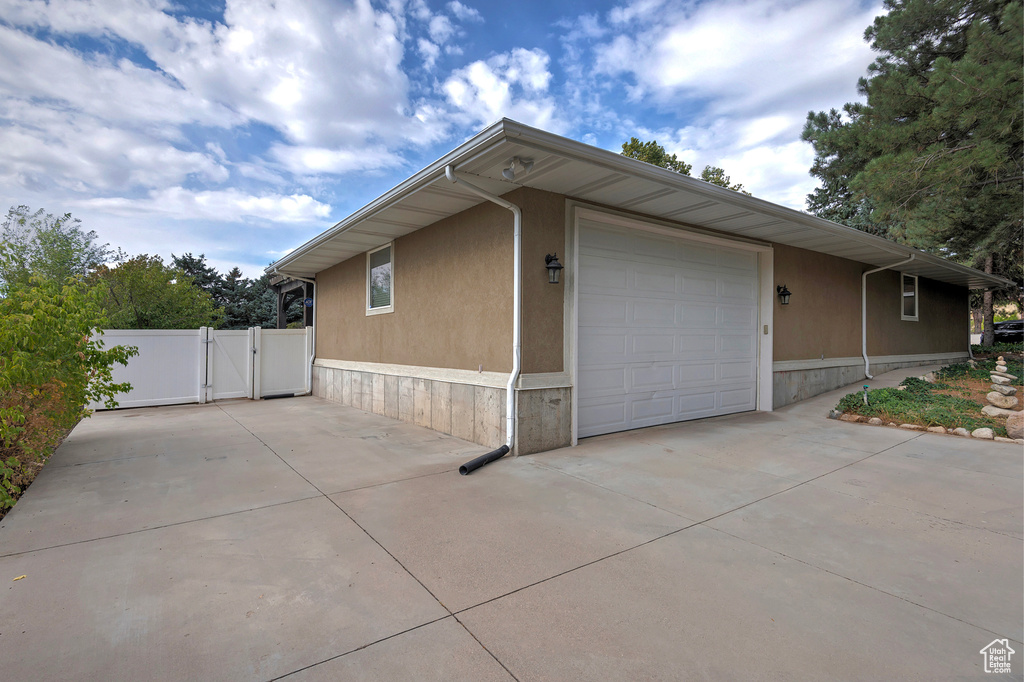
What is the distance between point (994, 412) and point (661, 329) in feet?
14.0

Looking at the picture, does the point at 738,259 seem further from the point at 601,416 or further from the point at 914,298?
the point at 914,298

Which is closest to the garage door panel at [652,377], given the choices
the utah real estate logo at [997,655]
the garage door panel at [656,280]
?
the garage door panel at [656,280]

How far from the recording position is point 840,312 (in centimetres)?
862

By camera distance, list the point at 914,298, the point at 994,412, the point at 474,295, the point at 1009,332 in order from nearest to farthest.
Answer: the point at 474,295
the point at 994,412
the point at 914,298
the point at 1009,332

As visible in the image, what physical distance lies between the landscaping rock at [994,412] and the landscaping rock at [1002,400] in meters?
0.11

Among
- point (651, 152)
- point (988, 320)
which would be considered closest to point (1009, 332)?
point (988, 320)

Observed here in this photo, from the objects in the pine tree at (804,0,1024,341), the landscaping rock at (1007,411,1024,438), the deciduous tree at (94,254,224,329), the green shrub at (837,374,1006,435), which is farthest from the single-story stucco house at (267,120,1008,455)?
the deciduous tree at (94,254,224,329)

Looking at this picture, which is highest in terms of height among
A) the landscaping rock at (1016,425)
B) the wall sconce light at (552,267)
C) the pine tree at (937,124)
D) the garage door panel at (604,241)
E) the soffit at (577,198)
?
the pine tree at (937,124)

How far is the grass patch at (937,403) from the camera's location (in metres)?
5.75

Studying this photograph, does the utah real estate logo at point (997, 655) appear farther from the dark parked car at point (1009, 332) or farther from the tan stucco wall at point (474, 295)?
the dark parked car at point (1009, 332)

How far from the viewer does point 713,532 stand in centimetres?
287

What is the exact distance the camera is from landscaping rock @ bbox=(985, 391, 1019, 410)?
5.91 meters

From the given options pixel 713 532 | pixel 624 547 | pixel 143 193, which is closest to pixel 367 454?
pixel 624 547

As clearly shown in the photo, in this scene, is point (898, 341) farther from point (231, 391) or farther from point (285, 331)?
point (231, 391)
